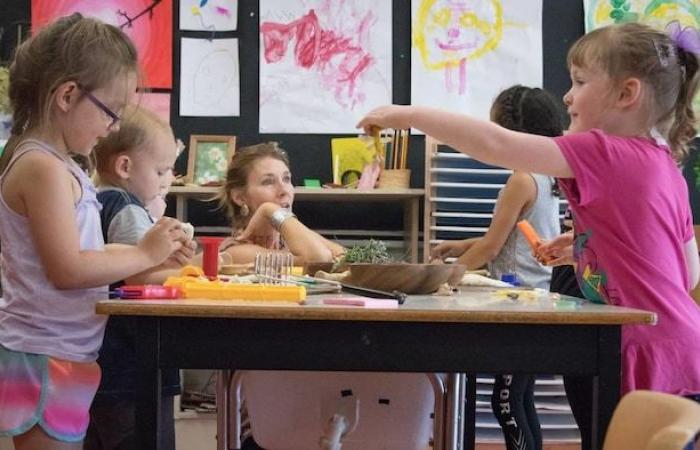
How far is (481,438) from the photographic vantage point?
3459mm

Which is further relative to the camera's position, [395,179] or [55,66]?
[395,179]

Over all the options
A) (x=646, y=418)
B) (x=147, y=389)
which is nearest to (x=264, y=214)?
(x=147, y=389)

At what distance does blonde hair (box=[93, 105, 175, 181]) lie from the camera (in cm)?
199

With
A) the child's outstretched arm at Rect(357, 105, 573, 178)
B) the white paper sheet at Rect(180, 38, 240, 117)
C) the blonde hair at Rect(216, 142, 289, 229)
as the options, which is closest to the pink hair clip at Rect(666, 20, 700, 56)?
the child's outstretched arm at Rect(357, 105, 573, 178)

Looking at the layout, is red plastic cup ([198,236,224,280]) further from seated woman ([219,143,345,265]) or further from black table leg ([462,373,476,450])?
black table leg ([462,373,476,450])

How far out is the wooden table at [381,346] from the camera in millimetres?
1276

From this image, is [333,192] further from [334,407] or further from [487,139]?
[487,139]

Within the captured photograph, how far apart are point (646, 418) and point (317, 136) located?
288 centimetres

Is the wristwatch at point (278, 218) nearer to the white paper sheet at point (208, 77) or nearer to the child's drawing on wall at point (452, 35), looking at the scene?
the white paper sheet at point (208, 77)

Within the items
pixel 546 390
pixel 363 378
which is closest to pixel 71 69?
pixel 363 378

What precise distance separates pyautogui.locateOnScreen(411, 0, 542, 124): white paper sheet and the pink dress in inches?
83.4

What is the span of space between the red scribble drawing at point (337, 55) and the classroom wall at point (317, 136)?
132 mm

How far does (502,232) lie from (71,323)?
1564 mm

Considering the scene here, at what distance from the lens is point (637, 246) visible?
1582 millimetres
